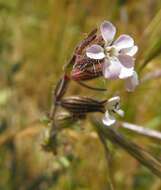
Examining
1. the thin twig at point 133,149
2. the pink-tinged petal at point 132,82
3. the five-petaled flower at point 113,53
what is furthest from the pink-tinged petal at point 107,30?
the thin twig at point 133,149

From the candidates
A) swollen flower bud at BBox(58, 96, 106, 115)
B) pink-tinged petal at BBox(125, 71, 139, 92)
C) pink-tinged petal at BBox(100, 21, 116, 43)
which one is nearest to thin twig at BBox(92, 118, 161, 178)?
swollen flower bud at BBox(58, 96, 106, 115)

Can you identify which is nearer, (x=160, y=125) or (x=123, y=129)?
(x=123, y=129)

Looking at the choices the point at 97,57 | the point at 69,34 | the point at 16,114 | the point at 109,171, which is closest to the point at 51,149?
the point at 109,171

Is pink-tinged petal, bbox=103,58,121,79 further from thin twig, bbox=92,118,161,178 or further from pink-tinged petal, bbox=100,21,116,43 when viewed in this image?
thin twig, bbox=92,118,161,178

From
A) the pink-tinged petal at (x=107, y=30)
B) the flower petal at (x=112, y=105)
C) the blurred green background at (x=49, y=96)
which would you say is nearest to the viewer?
the pink-tinged petal at (x=107, y=30)

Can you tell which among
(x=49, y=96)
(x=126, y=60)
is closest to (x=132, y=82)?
(x=126, y=60)

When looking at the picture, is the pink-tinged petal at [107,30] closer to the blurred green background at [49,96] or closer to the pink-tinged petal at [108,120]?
the pink-tinged petal at [108,120]

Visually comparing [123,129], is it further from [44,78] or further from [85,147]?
[44,78]
